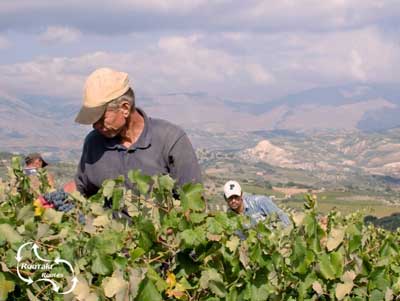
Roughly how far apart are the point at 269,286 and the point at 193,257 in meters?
0.45

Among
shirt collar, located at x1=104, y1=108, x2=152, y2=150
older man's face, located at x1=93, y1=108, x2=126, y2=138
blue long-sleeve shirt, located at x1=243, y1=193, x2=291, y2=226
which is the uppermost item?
older man's face, located at x1=93, y1=108, x2=126, y2=138

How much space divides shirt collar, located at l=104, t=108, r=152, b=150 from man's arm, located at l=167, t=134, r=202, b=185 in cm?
20

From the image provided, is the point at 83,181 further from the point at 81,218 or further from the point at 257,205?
the point at 257,205

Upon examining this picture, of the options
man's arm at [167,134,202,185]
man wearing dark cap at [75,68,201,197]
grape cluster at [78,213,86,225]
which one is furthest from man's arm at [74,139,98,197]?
grape cluster at [78,213,86,225]

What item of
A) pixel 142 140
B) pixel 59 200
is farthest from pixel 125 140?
pixel 59 200

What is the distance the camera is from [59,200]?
191 inches

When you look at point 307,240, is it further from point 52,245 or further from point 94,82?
point 94,82

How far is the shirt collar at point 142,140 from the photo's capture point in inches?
188

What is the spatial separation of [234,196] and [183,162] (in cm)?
368

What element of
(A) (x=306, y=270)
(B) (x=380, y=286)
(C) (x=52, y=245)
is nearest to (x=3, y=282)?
(C) (x=52, y=245)

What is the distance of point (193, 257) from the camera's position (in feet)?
11.6

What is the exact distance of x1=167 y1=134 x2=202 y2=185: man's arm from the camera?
471 centimetres

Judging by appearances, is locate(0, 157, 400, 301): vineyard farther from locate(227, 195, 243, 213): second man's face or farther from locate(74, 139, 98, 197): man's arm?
locate(227, 195, 243, 213): second man's face

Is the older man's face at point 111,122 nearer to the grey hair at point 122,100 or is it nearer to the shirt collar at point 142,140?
the grey hair at point 122,100
